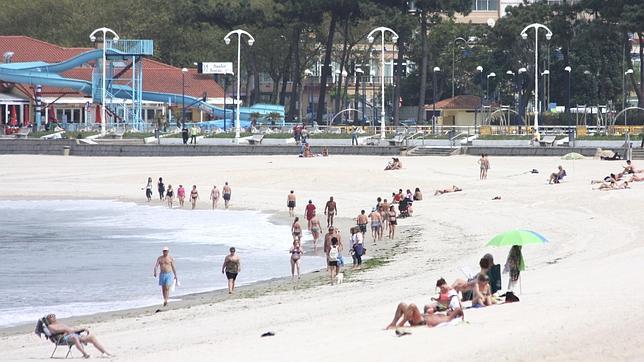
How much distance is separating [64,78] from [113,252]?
5012 centimetres

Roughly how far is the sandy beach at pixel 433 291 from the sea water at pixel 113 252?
187 centimetres

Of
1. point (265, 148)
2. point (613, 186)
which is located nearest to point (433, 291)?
point (613, 186)

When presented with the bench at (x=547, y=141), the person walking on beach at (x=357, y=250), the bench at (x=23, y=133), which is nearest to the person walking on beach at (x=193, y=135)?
the bench at (x=23, y=133)

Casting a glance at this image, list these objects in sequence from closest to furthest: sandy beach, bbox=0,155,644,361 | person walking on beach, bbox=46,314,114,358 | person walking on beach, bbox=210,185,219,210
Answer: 1. sandy beach, bbox=0,155,644,361
2. person walking on beach, bbox=46,314,114,358
3. person walking on beach, bbox=210,185,219,210

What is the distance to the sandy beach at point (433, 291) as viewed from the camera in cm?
1582

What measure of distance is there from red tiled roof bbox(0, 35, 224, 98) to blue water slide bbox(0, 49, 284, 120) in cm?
370

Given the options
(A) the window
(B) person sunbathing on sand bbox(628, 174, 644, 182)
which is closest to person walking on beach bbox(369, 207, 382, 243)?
(B) person sunbathing on sand bbox(628, 174, 644, 182)

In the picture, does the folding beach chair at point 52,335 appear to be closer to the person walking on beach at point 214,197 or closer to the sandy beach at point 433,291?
the sandy beach at point 433,291

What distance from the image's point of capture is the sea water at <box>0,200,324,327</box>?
25227 mm

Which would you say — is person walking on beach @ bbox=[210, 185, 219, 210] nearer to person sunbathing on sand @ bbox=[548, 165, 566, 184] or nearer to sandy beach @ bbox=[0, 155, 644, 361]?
sandy beach @ bbox=[0, 155, 644, 361]

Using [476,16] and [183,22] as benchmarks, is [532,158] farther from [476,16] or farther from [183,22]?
[476,16]

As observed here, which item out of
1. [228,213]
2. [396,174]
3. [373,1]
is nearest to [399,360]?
[228,213]

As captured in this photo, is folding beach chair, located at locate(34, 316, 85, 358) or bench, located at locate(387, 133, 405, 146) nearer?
folding beach chair, located at locate(34, 316, 85, 358)

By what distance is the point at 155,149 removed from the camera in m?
65.6
